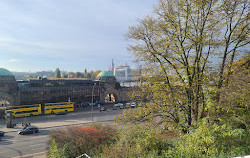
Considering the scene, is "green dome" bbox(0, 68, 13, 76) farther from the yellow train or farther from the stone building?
the yellow train

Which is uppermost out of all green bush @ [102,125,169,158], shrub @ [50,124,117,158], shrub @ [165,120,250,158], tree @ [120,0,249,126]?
tree @ [120,0,249,126]

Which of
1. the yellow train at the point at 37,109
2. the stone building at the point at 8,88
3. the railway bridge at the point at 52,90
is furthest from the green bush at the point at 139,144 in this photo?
the stone building at the point at 8,88

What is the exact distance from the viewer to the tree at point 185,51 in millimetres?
10648

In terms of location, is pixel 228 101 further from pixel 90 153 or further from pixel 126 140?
pixel 90 153

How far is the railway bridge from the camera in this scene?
128 feet

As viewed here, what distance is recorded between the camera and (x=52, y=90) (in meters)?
45.6

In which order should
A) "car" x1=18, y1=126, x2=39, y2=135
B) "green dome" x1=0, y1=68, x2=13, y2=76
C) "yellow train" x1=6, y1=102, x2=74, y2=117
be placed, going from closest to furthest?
"car" x1=18, y1=126, x2=39, y2=135, "yellow train" x1=6, y1=102, x2=74, y2=117, "green dome" x1=0, y1=68, x2=13, y2=76

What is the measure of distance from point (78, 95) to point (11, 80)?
1778cm

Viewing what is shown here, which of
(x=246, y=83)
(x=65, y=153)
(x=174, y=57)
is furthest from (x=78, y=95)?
(x=246, y=83)

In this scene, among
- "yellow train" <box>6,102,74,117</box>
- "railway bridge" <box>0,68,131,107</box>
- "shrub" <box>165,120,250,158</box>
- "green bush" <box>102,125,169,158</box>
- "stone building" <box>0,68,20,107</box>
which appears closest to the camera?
"shrub" <box>165,120,250,158</box>

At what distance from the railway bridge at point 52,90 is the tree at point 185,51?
20.7 m

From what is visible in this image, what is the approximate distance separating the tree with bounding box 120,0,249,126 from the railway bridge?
814 inches

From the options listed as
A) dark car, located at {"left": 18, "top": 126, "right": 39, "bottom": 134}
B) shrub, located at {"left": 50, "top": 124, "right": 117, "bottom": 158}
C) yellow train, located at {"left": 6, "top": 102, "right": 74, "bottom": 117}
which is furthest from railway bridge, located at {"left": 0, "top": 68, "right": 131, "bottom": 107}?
shrub, located at {"left": 50, "top": 124, "right": 117, "bottom": 158}

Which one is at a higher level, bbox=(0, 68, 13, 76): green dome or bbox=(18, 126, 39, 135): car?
bbox=(0, 68, 13, 76): green dome
